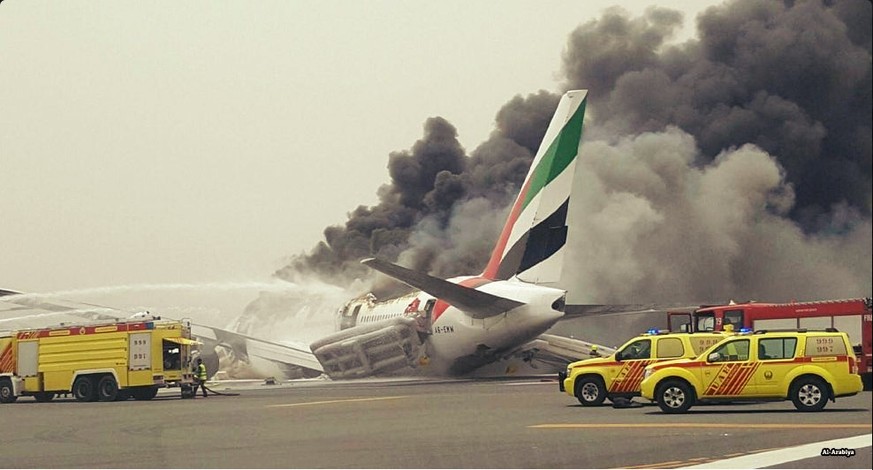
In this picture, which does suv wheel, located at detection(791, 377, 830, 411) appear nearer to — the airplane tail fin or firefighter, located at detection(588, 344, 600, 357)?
firefighter, located at detection(588, 344, 600, 357)

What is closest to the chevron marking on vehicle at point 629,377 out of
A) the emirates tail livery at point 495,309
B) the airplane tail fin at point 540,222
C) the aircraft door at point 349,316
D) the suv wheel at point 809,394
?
the suv wheel at point 809,394

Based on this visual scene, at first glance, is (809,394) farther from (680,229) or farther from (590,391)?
(680,229)

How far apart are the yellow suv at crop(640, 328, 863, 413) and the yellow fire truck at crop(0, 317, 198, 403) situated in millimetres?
5557

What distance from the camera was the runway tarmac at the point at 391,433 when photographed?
37.6 ft

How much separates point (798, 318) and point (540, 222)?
21.0 ft

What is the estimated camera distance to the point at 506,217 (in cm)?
2211

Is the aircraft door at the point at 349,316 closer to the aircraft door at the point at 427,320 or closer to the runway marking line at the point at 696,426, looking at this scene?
the aircraft door at the point at 427,320

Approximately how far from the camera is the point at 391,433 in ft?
43.0

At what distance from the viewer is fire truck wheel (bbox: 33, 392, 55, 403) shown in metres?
15.9

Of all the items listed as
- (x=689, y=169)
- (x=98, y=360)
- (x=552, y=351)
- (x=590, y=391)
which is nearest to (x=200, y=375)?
(x=98, y=360)

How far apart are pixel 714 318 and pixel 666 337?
3.84 meters

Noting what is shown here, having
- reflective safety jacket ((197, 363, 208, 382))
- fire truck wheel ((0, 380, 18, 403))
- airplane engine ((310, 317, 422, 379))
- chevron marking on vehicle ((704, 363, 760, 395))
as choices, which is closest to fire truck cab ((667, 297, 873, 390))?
chevron marking on vehicle ((704, 363, 760, 395))

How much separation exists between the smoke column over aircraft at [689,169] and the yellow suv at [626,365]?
2538 millimetres

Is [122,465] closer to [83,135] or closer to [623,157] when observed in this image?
[83,135]
